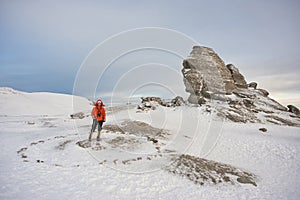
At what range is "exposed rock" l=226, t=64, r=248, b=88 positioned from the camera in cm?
3596

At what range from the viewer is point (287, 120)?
89.0 feet

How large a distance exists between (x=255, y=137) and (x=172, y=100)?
18645 millimetres

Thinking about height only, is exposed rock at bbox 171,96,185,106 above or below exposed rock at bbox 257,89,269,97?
below

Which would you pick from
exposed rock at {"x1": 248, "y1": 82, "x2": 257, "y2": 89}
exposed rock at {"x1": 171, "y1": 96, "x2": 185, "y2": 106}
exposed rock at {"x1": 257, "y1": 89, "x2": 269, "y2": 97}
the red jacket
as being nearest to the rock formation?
exposed rock at {"x1": 257, "y1": 89, "x2": 269, "y2": 97}

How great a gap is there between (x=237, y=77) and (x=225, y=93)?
7.62m

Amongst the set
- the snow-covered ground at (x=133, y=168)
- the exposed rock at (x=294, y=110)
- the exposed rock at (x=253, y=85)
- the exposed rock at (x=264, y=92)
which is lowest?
the snow-covered ground at (x=133, y=168)

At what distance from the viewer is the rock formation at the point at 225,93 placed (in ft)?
90.5

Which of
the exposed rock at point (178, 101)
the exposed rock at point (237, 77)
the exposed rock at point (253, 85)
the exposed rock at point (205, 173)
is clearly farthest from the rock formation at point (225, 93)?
the exposed rock at point (205, 173)

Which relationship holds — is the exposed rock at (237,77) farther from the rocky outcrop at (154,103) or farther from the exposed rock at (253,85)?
the rocky outcrop at (154,103)

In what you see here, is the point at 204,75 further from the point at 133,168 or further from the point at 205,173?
the point at 133,168

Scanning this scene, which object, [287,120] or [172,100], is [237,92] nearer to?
[287,120]

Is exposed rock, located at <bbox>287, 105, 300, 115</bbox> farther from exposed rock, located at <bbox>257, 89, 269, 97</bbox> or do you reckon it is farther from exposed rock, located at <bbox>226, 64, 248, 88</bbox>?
exposed rock, located at <bbox>226, 64, 248, 88</bbox>

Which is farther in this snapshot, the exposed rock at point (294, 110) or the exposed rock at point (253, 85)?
the exposed rock at point (253, 85)

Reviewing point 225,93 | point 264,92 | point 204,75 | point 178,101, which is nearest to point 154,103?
point 178,101
